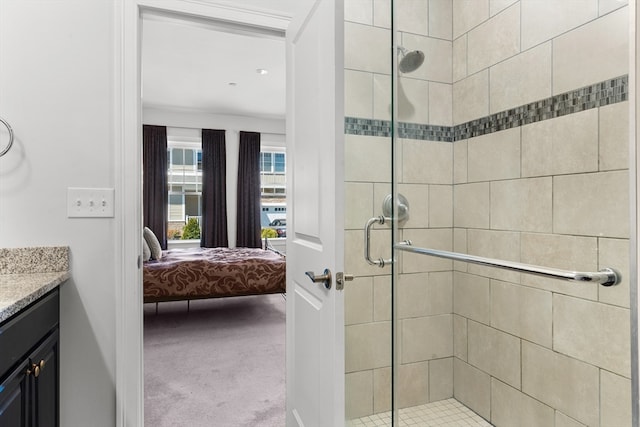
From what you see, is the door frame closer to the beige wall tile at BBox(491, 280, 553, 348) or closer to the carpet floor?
the carpet floor

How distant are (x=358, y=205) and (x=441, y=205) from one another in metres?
0.63

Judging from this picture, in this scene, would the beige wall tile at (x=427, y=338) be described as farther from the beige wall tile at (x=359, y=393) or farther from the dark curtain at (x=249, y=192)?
the dark curtain at (x=249, y=192)

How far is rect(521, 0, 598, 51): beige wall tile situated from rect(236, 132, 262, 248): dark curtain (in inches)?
201

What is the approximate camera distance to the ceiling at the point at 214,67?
325 centimetres

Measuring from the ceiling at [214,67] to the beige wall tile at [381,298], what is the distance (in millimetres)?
1358

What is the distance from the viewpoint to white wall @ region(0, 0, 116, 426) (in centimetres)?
152

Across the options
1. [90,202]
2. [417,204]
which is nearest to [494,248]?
[417,204]

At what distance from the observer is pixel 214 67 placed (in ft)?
13.6

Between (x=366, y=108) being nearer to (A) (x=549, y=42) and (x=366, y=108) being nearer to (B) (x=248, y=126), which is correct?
(A) (x=549, y=42)

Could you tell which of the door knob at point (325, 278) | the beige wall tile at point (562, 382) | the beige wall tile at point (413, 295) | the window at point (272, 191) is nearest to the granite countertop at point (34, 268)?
the door knob at point (325, 278)

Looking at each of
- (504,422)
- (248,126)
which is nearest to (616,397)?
(504,422)

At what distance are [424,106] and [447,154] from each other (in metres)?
0.28

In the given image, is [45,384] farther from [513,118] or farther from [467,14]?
[467,14]

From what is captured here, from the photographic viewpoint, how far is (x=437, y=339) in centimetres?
193
